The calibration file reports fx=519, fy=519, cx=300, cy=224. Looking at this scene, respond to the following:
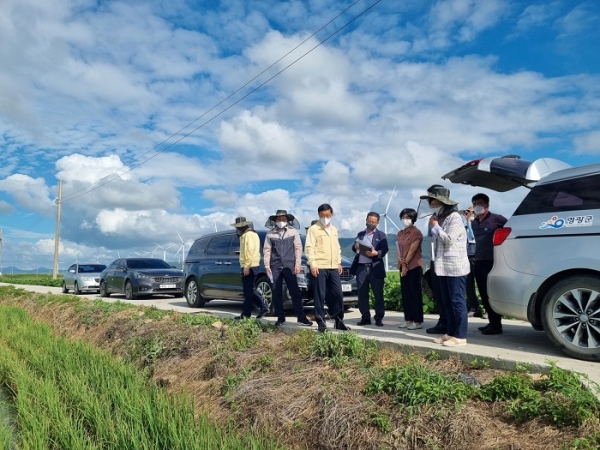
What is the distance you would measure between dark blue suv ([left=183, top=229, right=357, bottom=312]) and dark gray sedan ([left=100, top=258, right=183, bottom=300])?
421cm

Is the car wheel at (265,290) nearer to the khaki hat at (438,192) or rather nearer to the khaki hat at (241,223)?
the khaki hat at (241,223)

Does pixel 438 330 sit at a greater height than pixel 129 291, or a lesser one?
lesser

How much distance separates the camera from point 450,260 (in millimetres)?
5641

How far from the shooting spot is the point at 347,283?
9.74 m

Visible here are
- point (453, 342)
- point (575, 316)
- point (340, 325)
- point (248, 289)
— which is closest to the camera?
point (575, 316)

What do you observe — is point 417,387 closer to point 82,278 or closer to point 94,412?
point 94,412

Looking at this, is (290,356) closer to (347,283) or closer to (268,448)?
(268,448)

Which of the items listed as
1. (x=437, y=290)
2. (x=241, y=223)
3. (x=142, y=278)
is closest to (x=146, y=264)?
(x=142, y=278)

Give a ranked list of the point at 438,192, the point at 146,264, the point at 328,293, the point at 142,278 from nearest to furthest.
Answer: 1. the point at 438,192
2. the point at 328,293
3. the point at 142,278
4. the point at 146,264

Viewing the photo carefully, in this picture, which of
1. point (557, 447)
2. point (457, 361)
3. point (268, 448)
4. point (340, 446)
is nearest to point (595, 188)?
point (457, 361)

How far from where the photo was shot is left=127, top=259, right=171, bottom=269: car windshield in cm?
1827

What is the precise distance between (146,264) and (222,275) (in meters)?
8.11

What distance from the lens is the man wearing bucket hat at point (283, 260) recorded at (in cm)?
758

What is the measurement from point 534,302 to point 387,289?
18.4 ft
